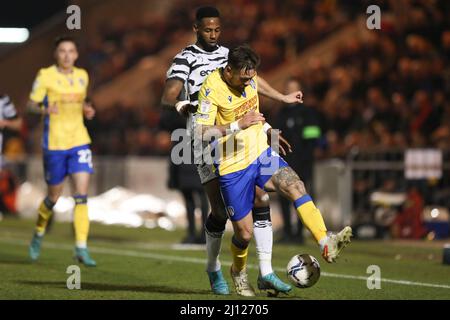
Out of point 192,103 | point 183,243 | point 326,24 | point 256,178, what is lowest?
point 183,243

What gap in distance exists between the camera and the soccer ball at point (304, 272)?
8398 millimetres

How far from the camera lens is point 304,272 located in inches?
331

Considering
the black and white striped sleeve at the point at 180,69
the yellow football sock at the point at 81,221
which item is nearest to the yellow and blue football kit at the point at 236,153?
the black and white striped sleeve at the point at 180,69

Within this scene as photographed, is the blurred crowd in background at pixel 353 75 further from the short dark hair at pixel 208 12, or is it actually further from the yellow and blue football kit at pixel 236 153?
the yellow and blue football kit at pixel 236 153

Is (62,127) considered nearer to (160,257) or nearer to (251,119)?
(160,257)

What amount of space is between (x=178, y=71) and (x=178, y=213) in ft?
35.3

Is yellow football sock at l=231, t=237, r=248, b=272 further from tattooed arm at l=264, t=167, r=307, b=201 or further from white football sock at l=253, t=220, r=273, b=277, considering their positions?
tattooed arm at l=264, t=167, r=307, b=201

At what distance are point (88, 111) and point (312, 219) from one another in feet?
14.4

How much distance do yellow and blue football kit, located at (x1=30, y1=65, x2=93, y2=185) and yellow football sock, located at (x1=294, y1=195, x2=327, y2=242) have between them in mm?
4099

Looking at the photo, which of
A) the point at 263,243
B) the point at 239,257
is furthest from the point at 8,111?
the point at 263,243

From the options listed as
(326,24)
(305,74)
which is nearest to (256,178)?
(305,74)
